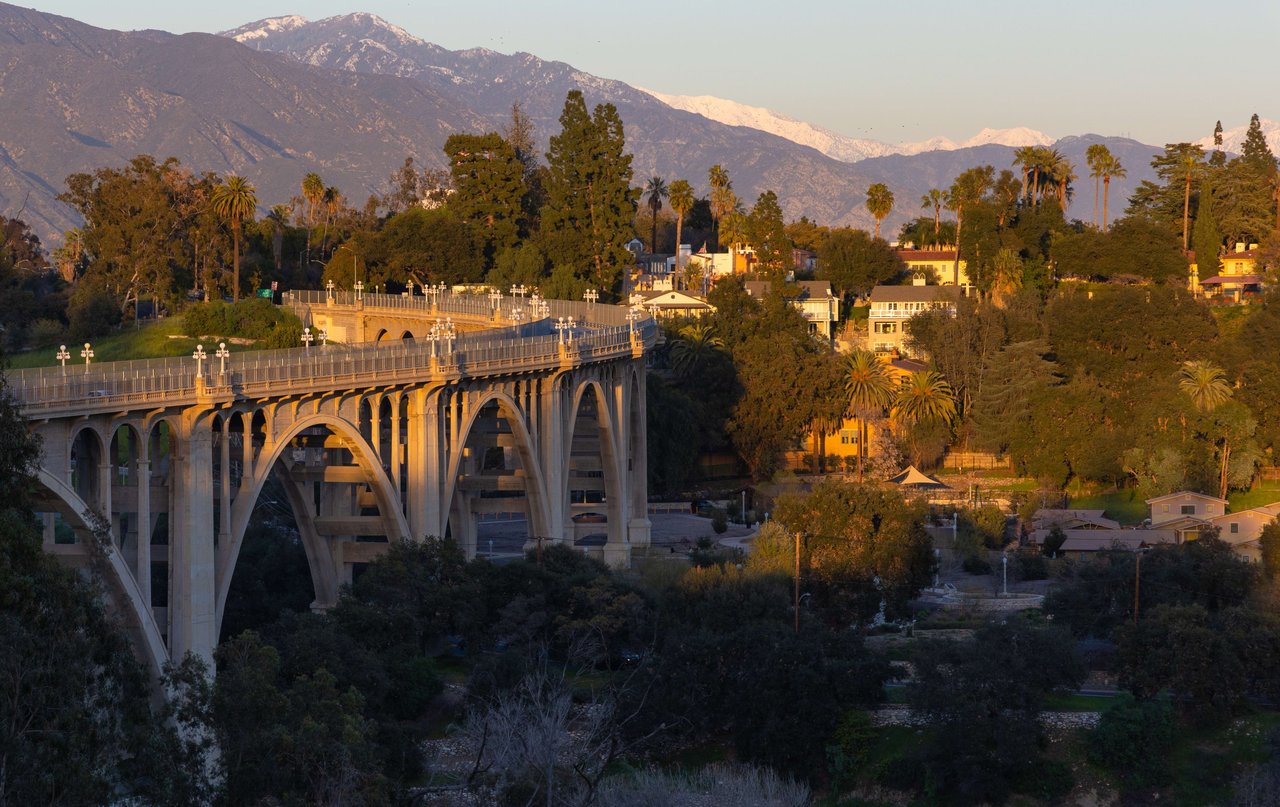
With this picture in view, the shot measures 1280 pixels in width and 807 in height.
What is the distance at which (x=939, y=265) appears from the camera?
149 m

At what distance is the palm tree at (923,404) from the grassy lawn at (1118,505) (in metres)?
13.7

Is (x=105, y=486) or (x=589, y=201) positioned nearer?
(x=105, y=486)

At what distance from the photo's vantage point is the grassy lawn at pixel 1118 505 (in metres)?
98.8

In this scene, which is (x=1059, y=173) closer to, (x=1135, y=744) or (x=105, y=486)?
(x=1135, y=744)

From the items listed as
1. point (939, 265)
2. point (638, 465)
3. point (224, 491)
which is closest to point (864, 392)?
point (638, 465)

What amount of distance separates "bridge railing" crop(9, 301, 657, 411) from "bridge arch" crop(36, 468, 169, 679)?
211 cm

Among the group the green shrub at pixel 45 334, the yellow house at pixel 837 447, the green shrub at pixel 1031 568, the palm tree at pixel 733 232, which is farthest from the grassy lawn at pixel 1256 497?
the green shrub at pixel 45 334

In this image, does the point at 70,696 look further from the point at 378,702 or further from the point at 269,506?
the point at 269,506

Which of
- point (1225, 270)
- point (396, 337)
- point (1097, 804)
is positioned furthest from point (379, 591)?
point (1225, 270)

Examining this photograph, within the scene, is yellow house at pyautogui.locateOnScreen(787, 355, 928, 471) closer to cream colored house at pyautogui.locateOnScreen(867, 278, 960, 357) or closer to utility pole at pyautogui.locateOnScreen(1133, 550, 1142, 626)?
cream colored house at pyautogui.locateOnScreen(867, 278, 960, 357)

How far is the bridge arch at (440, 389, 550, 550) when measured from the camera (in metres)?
69.9

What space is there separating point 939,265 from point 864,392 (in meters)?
33.7

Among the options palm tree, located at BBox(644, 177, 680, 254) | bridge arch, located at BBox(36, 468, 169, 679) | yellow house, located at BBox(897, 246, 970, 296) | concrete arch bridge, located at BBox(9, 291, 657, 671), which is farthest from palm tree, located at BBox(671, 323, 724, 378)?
bridge arch, located at BBox(36, 468, 169, 679)

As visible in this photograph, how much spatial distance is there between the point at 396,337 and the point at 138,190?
18.6 m
